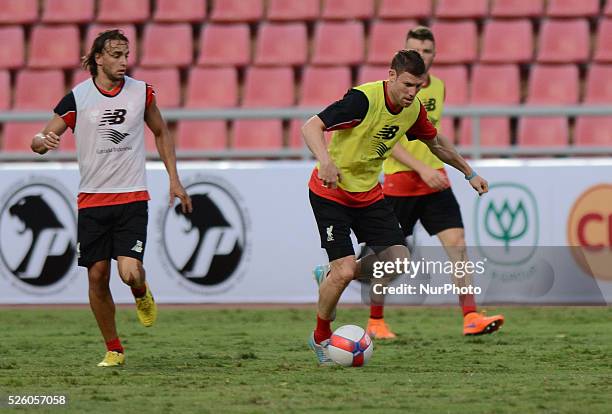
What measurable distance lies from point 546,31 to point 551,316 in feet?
19.0

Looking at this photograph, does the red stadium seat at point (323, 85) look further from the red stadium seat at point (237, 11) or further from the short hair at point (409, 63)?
the short hair at point (409, 63)

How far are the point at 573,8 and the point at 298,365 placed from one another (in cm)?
954

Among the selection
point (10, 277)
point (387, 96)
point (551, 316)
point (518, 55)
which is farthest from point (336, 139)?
point (518, 55)

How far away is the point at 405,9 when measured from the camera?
16156mm

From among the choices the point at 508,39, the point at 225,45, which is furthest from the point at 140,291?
the point at 508,39

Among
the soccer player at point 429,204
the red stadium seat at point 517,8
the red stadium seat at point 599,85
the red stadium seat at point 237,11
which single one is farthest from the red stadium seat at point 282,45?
the soccer player at point 429,204

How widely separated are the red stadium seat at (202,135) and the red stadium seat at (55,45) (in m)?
2.35

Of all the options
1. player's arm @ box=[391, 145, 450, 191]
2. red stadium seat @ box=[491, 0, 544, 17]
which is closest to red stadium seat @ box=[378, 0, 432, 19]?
red stadium seat @ box=[491, 0, 544, 17]

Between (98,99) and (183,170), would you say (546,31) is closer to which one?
(183,170)

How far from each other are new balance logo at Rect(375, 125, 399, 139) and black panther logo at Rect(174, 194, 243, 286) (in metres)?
4.25

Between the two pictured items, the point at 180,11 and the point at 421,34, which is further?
the point at 180,11

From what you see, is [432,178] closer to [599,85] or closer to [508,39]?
[599,85]

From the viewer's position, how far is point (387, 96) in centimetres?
746

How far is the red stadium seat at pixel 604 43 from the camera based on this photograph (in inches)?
601
